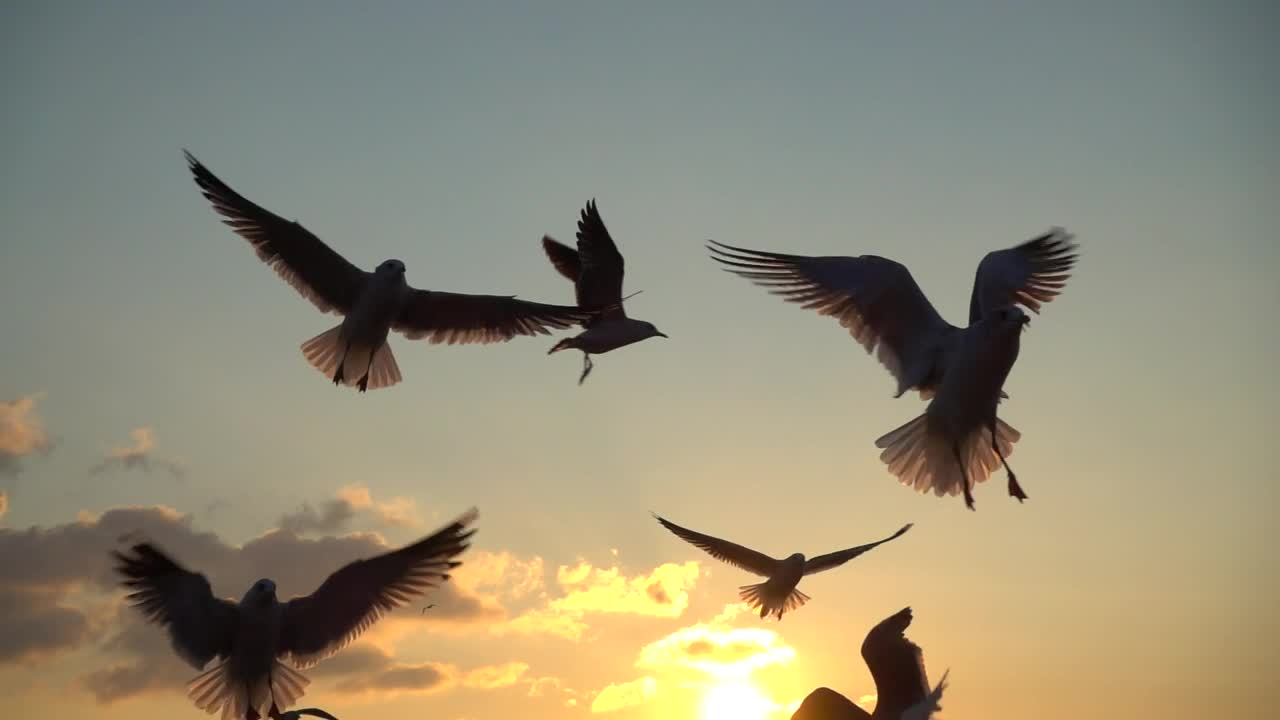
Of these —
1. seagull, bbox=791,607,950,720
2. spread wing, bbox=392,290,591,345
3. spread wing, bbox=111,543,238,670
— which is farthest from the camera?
spread wing, bbox=392,290,591,345

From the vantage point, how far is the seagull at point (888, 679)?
30.4 feet

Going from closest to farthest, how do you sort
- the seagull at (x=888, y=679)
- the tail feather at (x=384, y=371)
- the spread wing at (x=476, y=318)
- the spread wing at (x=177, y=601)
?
the seagull at (x=888, y=679)
the spread wing at (x=177, y=601)
the spread wing at (x=476, y=318)
the tail feather at (x=384, y=371)

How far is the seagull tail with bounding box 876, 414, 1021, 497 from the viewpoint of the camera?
35.4 feet

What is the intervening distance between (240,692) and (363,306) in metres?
4.36

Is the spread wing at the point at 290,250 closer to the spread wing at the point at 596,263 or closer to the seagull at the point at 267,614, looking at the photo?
the spread wing at the point at 596,263

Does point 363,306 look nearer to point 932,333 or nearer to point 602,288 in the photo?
point 602,288

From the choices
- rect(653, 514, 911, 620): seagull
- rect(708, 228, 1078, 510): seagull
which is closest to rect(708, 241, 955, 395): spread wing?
rect(708, 228, 1078, 510): seagull

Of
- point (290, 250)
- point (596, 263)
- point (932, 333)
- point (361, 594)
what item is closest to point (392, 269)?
point (290, 250)

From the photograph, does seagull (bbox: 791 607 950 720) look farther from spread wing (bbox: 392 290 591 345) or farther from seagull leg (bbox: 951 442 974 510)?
spread wing (bbox: 392 290 591 345)

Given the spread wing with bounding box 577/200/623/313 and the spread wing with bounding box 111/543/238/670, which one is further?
the spread wing with bounding box 577/200/623/313

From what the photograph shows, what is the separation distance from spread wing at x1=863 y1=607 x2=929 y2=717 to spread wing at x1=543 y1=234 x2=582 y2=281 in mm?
6917

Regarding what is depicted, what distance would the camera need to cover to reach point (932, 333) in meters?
10.7

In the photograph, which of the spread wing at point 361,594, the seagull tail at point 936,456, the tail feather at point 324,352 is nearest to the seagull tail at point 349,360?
the tail feather at point 324,352

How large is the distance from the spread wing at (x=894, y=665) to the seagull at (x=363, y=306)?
5797 mm
